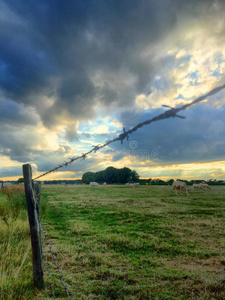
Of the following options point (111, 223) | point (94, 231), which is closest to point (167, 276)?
point (94, 231)

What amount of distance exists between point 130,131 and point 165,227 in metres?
6.28

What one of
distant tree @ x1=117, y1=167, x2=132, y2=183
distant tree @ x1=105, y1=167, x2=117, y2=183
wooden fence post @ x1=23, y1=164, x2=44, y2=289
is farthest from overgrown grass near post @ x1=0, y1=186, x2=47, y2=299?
distant tree @ x1=105, y1=167, x2=117, y2=183

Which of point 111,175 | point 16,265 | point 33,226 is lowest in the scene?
point 16,265

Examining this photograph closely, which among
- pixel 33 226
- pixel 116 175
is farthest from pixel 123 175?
pixel 33 226

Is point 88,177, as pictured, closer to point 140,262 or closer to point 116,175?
point 116,175

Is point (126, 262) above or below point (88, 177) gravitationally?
below

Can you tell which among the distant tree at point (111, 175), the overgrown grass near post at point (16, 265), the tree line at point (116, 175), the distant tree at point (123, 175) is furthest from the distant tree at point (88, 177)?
the overgrown grass near post at point (16, 265)

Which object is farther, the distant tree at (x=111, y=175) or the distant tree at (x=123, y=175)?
the distant tree at (x=111, y=175)

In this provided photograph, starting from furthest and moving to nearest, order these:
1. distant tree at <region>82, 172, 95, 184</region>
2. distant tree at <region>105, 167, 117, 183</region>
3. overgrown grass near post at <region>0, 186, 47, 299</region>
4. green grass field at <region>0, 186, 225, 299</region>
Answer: distant tree at <region>82, 172, 95, 184</region>
distant tree at <region>105, 167, 117, 183</region>
green grass field at <region>0, 186, 225, 299</region>
overgrown grass near post at <region>0, 186, 47, 299</region>

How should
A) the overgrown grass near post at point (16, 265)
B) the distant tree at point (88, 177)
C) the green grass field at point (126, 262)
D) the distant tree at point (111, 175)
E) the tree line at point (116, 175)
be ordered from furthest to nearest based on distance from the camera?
the distant tree at point (88, 177) → the distant tree at point (111, 175) → the tree line at point (116, 175) → the green grass field at point (126, 262) → the overgrown grass near post at point (16, 265)

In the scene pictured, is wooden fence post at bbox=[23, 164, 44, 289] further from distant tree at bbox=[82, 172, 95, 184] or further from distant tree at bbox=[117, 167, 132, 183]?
distant tree at bbox=[82, 172, 95, 184]

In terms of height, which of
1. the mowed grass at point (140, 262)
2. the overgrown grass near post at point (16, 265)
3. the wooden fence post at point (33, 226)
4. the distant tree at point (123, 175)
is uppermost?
the distant tree at point (123, 175)

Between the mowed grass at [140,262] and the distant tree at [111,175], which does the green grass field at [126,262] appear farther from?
the distant tree at [111,175]

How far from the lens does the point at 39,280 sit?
11.9ft
